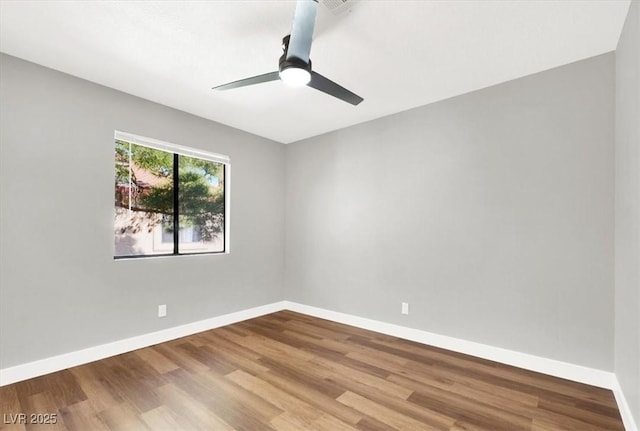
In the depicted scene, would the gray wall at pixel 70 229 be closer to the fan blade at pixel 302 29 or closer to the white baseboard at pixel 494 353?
the white baseboard at pixel 494 353

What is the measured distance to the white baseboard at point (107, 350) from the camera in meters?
2.30

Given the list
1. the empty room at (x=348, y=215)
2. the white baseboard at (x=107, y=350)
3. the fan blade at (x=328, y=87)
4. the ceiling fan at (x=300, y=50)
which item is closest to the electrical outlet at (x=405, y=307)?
the empty room at (x=348, y=215)

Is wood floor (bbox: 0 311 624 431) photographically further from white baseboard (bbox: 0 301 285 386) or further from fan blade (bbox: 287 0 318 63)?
fan blade (bbox: 287 0 318 63)

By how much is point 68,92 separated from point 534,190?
4.23 meters

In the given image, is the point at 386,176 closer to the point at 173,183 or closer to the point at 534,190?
the point at 534,190

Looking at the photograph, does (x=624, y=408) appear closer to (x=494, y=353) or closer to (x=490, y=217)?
(x=494, y=353)

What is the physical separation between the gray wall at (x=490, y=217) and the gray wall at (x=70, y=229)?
6.61 feet

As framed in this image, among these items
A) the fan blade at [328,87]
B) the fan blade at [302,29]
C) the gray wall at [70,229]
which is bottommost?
the gray wall at [70,229]

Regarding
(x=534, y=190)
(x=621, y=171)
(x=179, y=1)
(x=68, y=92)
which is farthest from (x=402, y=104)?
(x=68, y=92)

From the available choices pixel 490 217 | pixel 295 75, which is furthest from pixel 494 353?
pixel 295 75

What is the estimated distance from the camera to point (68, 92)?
2619 millimetres

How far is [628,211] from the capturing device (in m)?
1.85

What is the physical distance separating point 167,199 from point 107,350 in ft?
5.36

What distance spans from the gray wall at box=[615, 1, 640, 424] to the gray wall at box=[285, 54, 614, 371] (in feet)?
0.50
